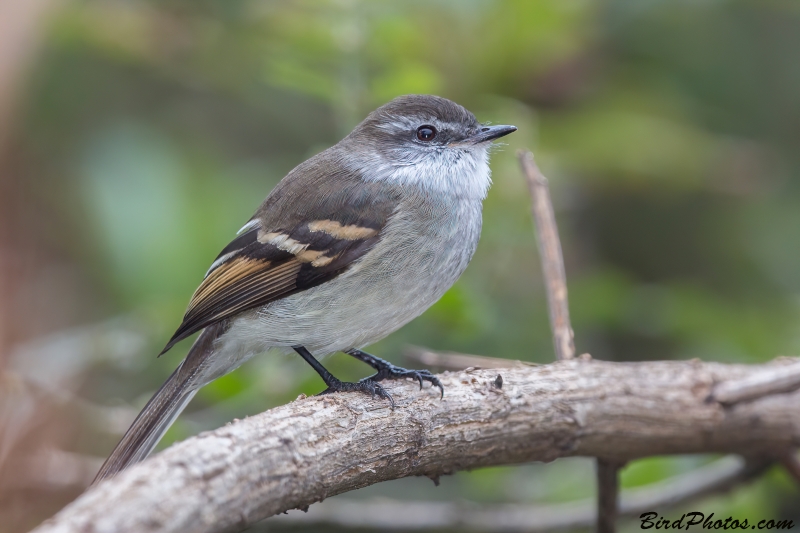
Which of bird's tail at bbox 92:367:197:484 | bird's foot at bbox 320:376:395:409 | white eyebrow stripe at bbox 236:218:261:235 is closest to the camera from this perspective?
bird's foot at bbox 320:376:395:409

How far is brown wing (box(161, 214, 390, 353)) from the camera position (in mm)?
3254

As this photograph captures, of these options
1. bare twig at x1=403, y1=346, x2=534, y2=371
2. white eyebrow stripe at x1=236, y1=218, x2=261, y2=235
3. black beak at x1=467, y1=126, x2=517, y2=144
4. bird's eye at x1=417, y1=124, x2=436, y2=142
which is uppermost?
bird's eye at x1=417, y1=124, x2=436, y2=142

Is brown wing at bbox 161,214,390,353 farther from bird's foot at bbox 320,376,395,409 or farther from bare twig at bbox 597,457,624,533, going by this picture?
bare twig at bbox 597,457,624,533

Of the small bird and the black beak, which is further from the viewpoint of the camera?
the black beak

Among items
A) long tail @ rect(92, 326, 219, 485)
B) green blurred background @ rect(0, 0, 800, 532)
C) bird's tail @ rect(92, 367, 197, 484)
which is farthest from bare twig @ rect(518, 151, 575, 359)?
bird's tail @ rect(92, 367, 197, 484)

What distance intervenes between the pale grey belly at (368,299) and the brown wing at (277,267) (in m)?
0.05

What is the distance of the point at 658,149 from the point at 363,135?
1.89m

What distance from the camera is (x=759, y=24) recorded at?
5.51 meters

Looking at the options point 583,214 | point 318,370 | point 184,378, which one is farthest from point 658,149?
point 184,378

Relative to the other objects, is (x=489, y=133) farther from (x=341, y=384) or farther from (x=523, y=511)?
(x=523, y=511)

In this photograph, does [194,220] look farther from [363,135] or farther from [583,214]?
[583,214]

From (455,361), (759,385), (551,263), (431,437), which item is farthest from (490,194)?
(431,437)

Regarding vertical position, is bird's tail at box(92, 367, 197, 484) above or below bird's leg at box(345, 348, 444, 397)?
below

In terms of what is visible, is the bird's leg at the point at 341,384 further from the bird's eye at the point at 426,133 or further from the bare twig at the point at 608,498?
the bird's eye at the point at 426,133
